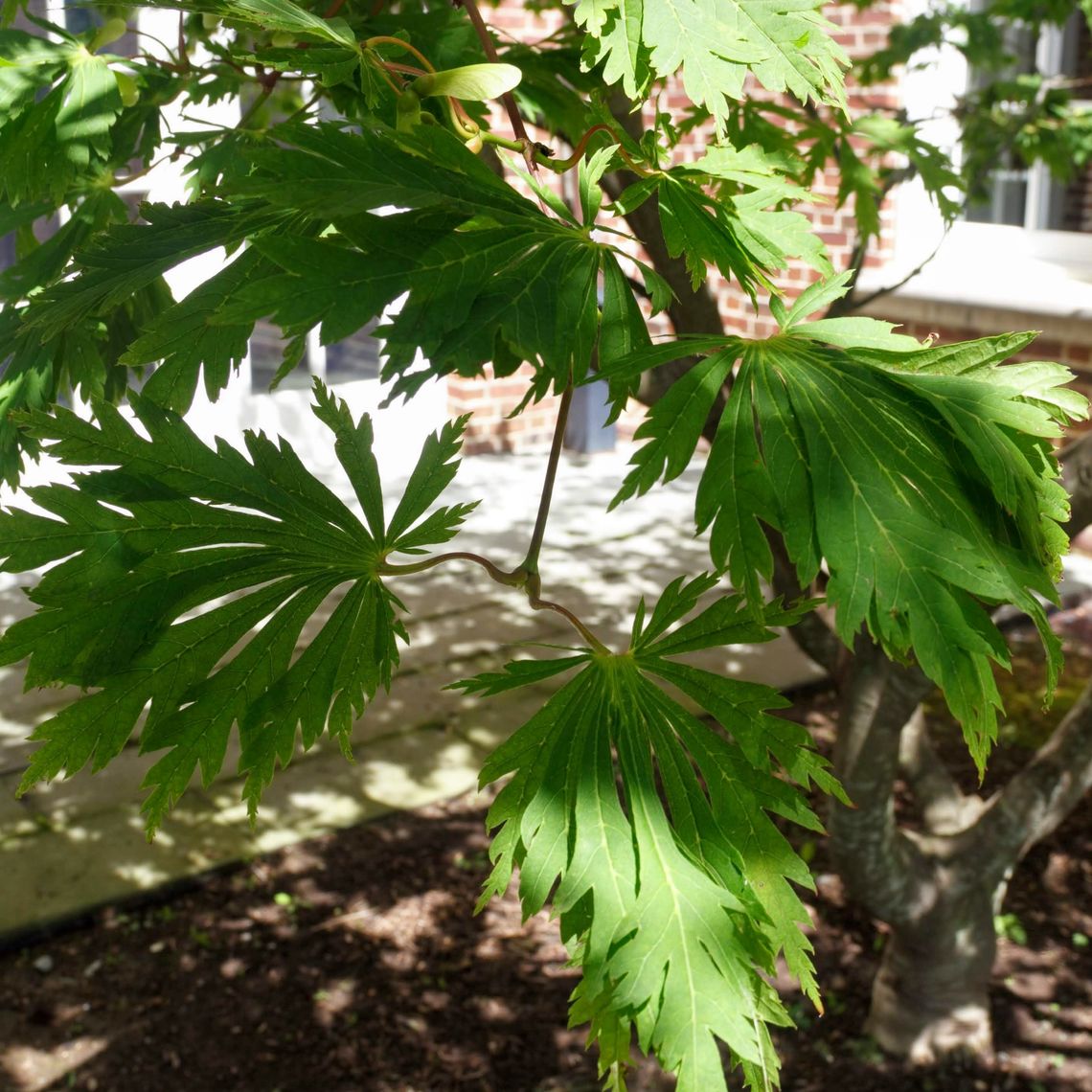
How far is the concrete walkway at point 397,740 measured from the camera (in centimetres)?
377

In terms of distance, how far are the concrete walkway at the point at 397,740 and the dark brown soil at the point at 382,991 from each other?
0.16m

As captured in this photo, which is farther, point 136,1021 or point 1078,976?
point 1078,976

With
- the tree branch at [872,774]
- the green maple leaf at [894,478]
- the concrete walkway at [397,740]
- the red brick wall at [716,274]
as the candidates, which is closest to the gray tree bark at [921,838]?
the tree branch at [872,774]

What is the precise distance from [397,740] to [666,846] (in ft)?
11.7

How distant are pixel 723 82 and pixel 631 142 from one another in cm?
12

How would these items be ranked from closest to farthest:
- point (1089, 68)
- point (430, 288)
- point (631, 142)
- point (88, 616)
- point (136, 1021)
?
point (430, 288)
point (88, 616)
point (631, 142)
point (136, 1021)
point (1089, 68)

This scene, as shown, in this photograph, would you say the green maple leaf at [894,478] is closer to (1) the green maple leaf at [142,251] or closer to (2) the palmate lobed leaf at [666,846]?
(2) the palmate lobed leaf at [666,846]

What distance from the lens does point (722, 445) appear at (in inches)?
41.3

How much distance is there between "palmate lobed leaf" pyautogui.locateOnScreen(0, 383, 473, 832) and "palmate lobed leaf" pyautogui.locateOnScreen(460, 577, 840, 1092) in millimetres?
150

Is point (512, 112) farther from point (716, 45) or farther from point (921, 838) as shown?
point (921, 838)

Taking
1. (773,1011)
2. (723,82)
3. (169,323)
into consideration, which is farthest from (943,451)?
(169,323)

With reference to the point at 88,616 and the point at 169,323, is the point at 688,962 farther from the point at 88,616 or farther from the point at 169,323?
the point at 169,323

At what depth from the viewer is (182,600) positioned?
116 centimetres

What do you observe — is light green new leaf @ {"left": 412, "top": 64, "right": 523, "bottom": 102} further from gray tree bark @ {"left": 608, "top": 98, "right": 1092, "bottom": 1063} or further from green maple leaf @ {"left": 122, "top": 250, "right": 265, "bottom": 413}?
gray tree bark @ {"left": 608, "top": 98, "right": 1092, "bottom": 1063}
